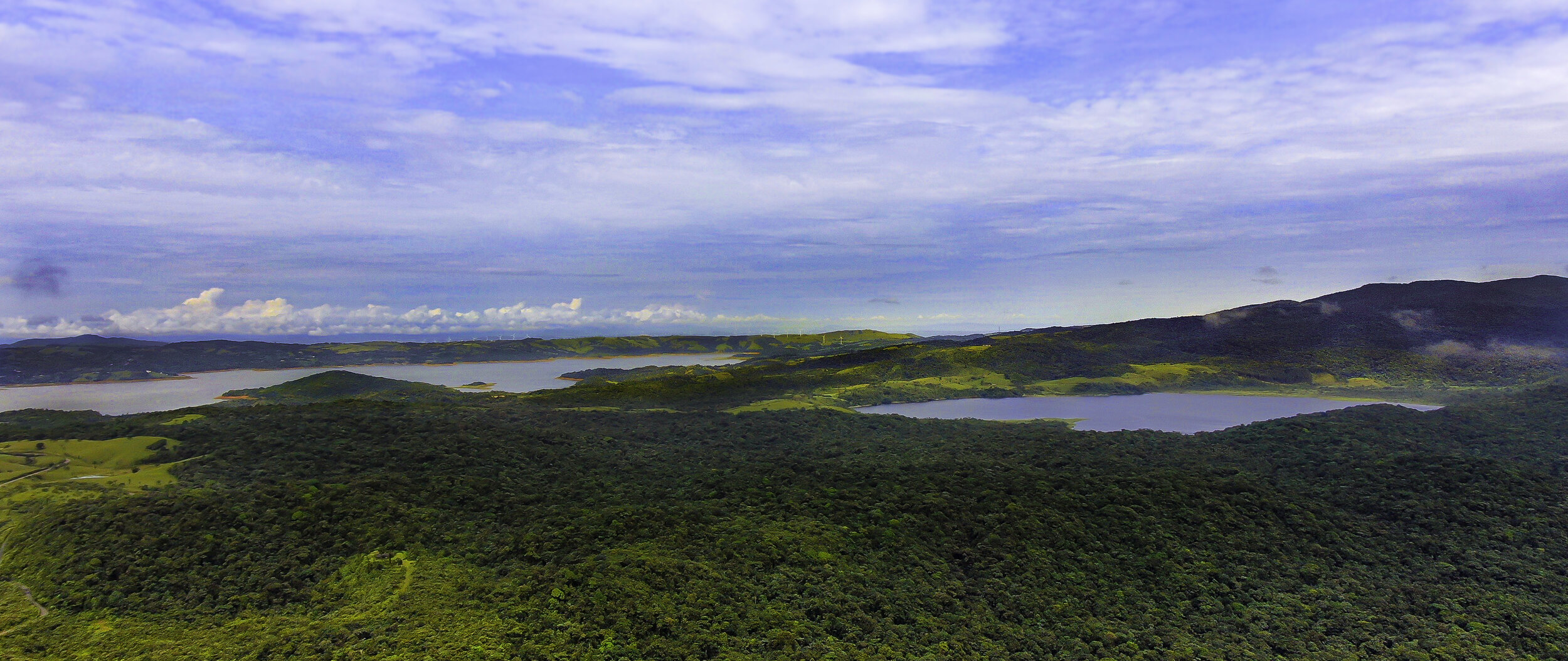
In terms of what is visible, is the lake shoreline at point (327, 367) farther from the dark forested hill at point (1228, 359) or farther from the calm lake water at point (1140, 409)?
the calm lake water at point (1140, 409)

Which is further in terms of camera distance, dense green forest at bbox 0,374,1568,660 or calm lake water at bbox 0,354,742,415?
calm lake water at bbox 0,354,742,415

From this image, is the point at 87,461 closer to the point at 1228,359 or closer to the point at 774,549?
the point at 774,549

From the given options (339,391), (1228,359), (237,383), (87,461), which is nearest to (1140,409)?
(1228,359)

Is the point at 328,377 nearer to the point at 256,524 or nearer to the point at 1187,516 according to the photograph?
the point at 256,524

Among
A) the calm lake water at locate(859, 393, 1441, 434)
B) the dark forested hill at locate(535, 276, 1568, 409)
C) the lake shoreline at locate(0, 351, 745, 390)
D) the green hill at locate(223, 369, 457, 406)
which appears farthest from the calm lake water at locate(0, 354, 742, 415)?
the calm lake water at locate(859, 393, 1441, 434)

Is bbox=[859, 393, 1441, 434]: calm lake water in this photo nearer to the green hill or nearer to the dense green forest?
the dense green forest
